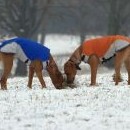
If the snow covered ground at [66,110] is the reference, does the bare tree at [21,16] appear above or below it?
above

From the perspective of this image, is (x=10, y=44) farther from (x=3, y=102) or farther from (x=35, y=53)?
(x=3, y=102)

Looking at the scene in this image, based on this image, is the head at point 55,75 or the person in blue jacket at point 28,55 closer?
the person in blue jacket at point 28,55

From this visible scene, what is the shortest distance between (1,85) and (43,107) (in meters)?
4.49

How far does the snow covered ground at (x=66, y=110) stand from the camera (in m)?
9.97

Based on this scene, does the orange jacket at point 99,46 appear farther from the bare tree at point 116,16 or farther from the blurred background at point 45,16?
the bare tree at point 116,16

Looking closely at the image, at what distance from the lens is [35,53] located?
15.3 meters

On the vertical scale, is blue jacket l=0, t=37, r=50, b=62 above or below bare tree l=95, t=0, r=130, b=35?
below

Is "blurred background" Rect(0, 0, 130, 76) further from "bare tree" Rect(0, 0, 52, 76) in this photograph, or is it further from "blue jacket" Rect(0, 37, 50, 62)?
"blue jacket" Rect(0, 37, 50, 62)

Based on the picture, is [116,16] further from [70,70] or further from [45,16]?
[70,70]

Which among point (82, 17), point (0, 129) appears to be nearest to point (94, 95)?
point (0, 129)

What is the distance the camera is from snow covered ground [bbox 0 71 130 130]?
32.7 ft

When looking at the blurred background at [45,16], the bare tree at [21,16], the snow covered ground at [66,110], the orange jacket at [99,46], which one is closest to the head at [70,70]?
the orange jacket at [99,46]

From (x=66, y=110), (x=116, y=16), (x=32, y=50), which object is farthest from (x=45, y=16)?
(x=66, y=110)

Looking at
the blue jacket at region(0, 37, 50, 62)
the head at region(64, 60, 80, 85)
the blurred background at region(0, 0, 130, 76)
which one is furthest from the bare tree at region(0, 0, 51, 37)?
the blue jacket at region(0, 37, 50, 62)
